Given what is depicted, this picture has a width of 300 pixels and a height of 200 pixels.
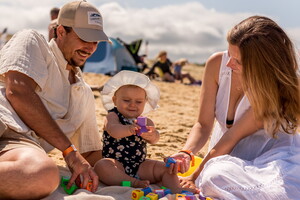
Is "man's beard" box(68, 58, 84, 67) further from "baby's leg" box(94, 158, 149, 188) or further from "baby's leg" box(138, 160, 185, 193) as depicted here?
"baby's leg" box(138, 160, 185, 193)

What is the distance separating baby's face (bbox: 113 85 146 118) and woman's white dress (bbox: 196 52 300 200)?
2.54ft

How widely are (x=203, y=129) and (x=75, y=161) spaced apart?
1.18 meters

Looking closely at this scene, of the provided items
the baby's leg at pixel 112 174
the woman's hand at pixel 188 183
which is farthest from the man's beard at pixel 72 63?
the woman's hand at pixel 188 183

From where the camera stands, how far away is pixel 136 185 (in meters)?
3.09

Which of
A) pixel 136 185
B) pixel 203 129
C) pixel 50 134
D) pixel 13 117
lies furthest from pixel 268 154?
pixel 13 117

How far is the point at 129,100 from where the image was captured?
11.1 feet

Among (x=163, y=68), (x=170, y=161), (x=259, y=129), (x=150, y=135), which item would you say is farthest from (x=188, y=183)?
(x=163, y=68)

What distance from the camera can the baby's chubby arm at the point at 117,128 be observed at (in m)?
3.07

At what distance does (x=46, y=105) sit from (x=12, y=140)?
0.46 metres

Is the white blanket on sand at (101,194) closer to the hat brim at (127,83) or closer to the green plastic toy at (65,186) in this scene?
the green plastic toy at (65,186)

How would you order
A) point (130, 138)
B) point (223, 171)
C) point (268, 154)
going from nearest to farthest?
point (223, 171) → point (268, 154) → point (130, 138)

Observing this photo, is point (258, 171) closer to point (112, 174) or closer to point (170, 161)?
point (170, 161)

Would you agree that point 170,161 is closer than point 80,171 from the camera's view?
No

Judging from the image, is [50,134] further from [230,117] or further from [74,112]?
[230,117]
